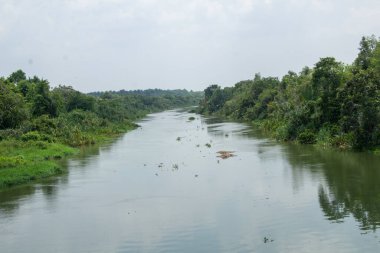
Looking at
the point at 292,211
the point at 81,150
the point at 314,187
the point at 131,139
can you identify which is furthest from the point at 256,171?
the point at 131,139

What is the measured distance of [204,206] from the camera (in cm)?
2409

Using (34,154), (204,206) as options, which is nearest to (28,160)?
(34,154)

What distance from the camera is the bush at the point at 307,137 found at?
46.6 metres

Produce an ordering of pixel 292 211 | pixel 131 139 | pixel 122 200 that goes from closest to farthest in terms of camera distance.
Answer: pixel 292 211 → pixel 122 200 → pixel 131 139

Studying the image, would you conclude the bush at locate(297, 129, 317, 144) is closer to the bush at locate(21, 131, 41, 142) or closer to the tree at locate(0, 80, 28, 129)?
the bush at locate(21, 131, 41, 142)

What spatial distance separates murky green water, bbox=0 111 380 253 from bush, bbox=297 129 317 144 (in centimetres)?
600

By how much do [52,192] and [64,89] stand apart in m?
56.5

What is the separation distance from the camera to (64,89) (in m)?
82.2

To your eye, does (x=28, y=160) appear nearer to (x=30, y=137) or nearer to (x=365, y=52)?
(x=30, y=137)

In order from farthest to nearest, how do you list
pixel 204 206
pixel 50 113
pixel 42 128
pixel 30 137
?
pixel 50 113, pixel 42 128, pixel 30 137, pixel 204 206

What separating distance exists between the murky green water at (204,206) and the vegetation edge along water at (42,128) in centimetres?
269

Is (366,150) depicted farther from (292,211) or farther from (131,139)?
(131,139)

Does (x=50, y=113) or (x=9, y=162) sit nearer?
(x=9, y=162)

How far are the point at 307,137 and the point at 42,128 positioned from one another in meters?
28.4
